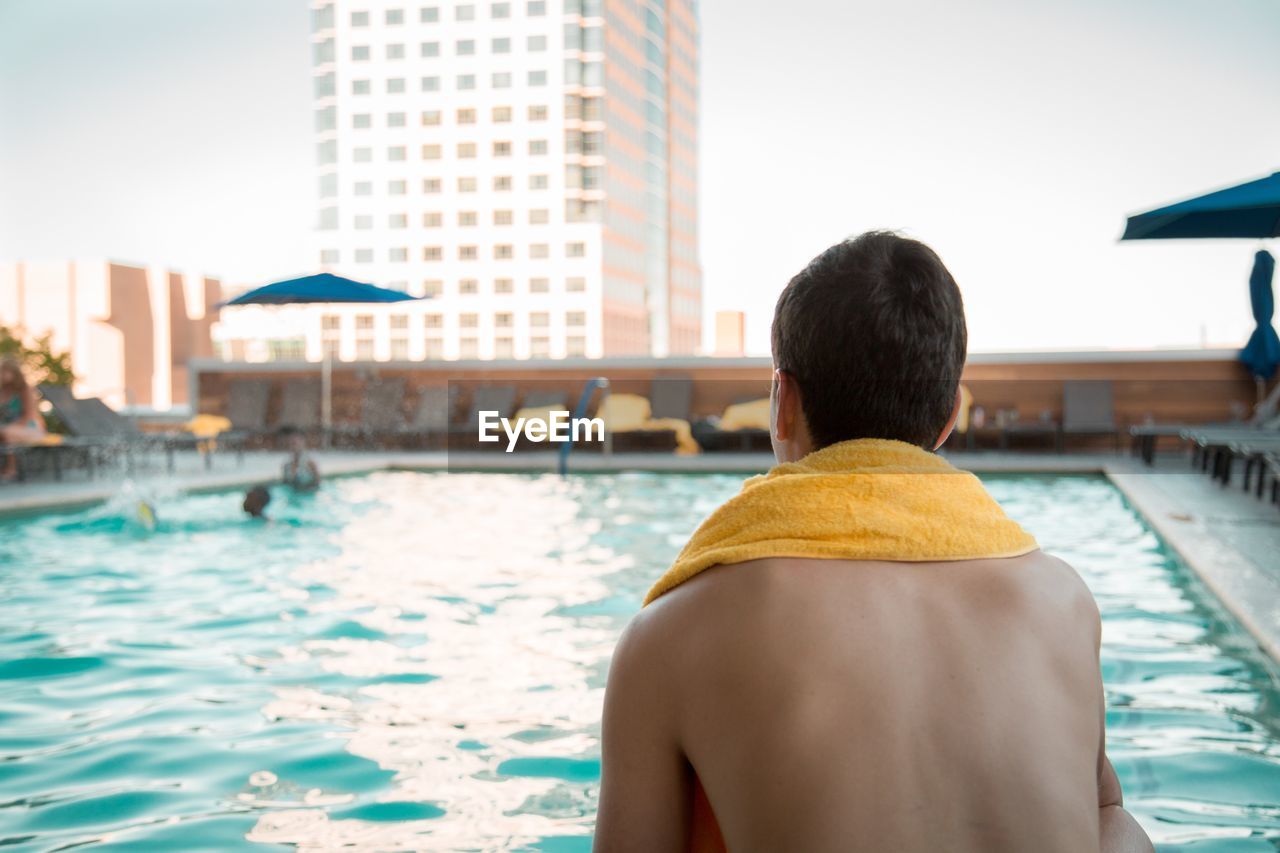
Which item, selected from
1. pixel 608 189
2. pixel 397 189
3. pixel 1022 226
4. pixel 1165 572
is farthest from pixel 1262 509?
pixel 397 189

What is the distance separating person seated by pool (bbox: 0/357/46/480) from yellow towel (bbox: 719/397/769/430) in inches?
280

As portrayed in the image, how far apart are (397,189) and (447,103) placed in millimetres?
6694

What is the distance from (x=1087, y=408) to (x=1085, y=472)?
216 centimetres

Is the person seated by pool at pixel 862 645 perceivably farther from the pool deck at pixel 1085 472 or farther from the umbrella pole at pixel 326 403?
the umbrella pole at pixel 326 403

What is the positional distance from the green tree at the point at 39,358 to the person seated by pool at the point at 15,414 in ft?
10.5

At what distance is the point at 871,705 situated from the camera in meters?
0.97

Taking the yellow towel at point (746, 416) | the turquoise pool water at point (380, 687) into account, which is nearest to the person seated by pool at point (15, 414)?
the turquoise pool water at point (380, 687)

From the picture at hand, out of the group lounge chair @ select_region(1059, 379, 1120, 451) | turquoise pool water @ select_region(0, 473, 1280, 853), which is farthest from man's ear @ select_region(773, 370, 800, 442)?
lounge chair @ select_region(1059, 379, 1120, 451)

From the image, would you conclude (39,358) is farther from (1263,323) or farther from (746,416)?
(1263,323)

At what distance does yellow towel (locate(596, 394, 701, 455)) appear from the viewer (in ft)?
44.2

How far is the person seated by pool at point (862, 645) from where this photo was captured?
0.97 m

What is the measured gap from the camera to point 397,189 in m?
77.3

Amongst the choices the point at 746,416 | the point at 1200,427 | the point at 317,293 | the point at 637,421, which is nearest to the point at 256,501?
the point at 317,293

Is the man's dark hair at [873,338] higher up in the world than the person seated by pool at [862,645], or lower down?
higher up
